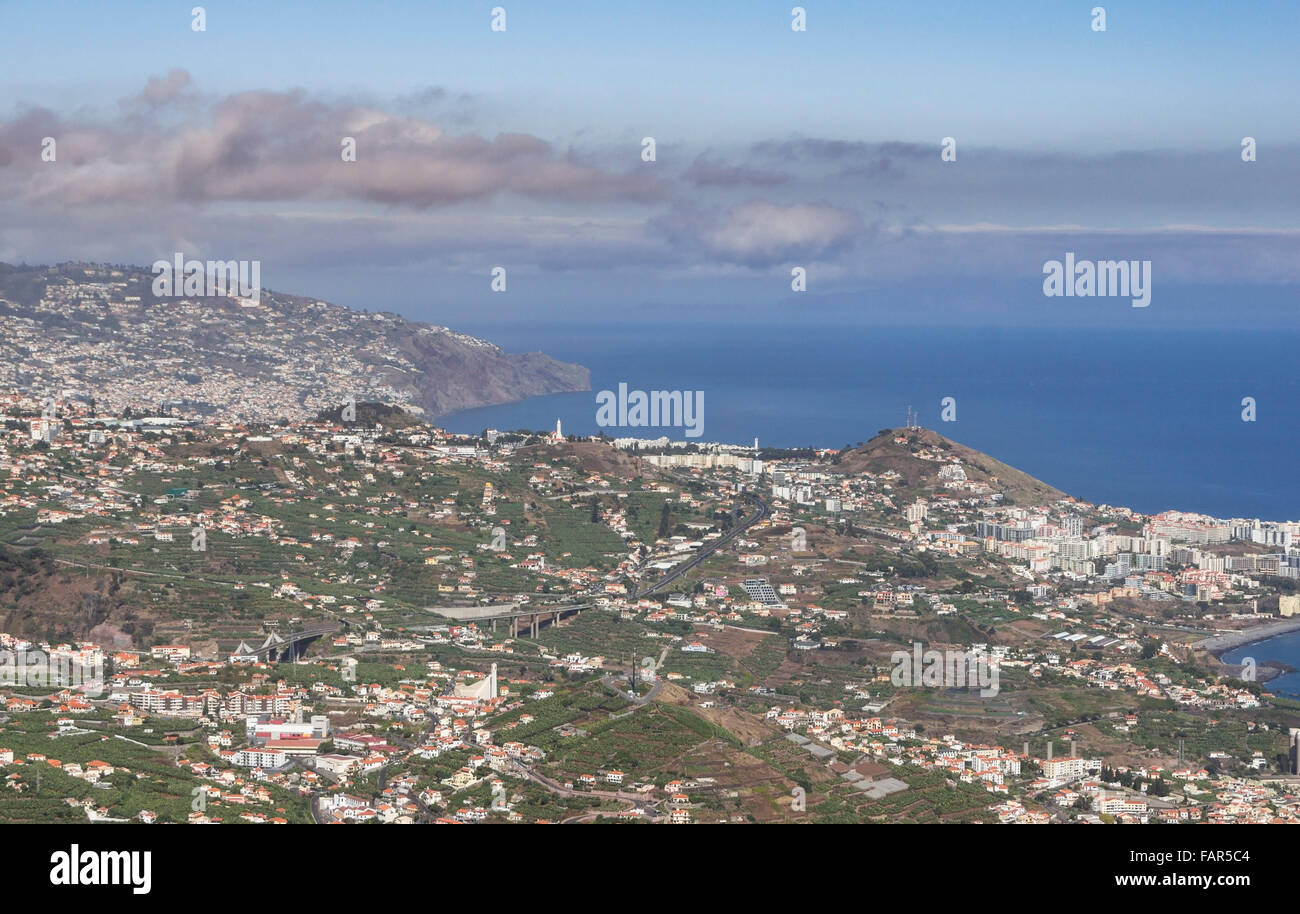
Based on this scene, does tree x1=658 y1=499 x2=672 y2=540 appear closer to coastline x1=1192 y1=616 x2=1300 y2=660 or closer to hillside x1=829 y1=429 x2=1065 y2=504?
hillside x1=829 y1=429 x2=1065 y2=504

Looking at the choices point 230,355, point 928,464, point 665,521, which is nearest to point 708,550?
point 665,521

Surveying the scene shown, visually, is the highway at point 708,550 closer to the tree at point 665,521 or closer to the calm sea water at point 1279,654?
the tree at point 665,521

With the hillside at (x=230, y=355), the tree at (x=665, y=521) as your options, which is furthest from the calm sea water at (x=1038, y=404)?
the tree at (x=665, y=521)

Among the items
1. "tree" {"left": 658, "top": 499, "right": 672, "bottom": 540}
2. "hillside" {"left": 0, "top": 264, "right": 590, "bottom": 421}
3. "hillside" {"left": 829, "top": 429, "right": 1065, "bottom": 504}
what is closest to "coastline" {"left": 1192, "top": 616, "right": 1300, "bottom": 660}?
"hillside" {"left": 829, "top": 429, "right": 1065, "bottom": 504}

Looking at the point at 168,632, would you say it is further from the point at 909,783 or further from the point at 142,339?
the point at 142,339

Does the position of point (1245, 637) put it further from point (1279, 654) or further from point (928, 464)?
point (928, 464)

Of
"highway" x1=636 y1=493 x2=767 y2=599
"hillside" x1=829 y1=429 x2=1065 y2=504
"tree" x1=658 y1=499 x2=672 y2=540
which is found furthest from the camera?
"hillside" x1=829 y1=429 x2=1065 y2=504
